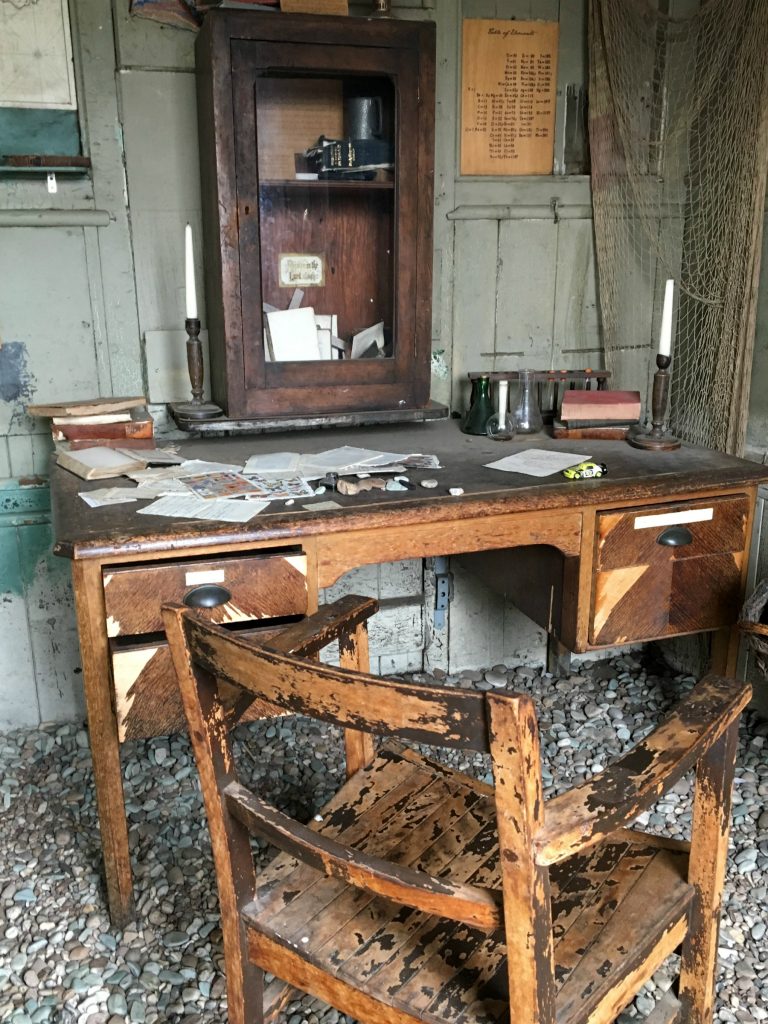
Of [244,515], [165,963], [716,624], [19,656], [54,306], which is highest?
[54,306]

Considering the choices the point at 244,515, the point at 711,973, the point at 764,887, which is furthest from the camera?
the point at 764,887

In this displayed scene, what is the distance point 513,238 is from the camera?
265 centimetres

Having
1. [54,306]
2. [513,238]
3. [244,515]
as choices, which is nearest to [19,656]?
[54,306]

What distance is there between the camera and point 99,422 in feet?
7.20

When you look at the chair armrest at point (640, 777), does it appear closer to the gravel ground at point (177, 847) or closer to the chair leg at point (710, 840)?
the chair leg at point (710, 840)

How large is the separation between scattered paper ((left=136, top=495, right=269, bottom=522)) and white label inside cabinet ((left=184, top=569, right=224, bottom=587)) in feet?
0.33

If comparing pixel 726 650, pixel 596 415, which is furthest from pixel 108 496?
pixel 726 650

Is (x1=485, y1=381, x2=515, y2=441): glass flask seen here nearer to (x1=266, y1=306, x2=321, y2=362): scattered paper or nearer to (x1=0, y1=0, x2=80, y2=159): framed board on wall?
(x1=266, y1=306, x2=321, y2=362): scattered paper

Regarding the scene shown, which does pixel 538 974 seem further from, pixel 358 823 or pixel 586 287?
pixel 586 287

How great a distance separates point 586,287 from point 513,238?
0.28 meters

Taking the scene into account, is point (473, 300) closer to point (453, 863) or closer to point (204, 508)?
point (204, 508)

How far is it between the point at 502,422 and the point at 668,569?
0.61 meters

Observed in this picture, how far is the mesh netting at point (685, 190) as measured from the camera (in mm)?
2406

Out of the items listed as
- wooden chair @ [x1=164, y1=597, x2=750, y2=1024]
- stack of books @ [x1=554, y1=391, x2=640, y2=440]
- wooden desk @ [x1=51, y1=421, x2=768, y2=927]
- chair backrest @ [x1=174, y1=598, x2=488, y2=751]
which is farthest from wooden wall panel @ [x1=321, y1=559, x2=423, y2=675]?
chair backrest @ [x1=174, y1=598, x2=488, y2=751]
